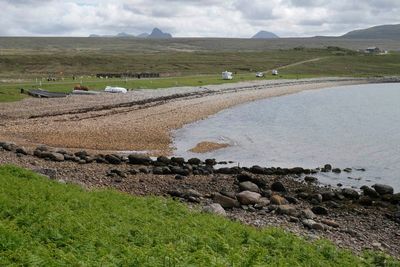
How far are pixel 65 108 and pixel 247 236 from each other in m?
42.9

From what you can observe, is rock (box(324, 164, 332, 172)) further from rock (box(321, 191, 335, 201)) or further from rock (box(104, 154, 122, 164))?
rock (box(104, 154, 122, 164))

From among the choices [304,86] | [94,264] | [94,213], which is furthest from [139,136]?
[304,86]

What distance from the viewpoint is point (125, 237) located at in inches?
549

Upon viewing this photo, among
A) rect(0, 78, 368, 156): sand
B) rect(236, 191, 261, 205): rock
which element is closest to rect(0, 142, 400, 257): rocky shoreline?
rect(236, 191, 261, 205): rock

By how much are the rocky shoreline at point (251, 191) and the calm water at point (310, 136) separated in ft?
11.0

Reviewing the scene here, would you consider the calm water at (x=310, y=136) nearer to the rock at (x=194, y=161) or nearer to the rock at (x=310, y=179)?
the rock at (x=310, y=179)

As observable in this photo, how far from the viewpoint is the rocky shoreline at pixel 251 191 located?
20.7 m

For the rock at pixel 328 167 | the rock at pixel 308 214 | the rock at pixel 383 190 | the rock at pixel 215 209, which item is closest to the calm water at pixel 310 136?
the rock at pixel 328 167

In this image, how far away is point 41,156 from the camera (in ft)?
101

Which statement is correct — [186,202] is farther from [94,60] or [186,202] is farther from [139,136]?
[94,60]

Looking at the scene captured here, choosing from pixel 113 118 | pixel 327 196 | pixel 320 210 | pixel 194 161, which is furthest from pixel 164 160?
pixel 113 118

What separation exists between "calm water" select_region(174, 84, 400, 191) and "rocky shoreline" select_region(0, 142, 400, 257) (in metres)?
3.34

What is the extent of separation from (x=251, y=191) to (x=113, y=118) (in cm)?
2832

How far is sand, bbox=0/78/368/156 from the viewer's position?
127 feet
